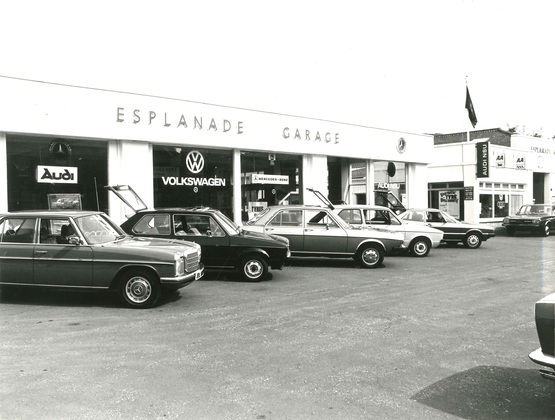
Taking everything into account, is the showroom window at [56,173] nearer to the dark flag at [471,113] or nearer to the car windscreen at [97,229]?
the car windscreen at [97,229]

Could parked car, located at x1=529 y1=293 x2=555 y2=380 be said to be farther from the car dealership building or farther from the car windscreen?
the car dealership building

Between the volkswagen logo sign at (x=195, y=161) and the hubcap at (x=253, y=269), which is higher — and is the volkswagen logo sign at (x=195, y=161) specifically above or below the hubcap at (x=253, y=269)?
above

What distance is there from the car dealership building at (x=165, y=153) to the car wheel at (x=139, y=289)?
685 cm

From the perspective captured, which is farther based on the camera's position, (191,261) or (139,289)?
(191,261)

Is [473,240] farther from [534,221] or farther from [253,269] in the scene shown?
[253,269]

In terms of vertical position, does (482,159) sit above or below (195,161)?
above

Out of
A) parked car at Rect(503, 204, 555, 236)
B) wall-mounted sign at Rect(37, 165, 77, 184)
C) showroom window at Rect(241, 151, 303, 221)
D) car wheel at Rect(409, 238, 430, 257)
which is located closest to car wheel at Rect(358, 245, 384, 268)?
car wheel at Rect(409, 238, 430, 257)

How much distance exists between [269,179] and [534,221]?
14.3 meters

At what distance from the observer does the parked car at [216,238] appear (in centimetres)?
1004

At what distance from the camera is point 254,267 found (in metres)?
10.1

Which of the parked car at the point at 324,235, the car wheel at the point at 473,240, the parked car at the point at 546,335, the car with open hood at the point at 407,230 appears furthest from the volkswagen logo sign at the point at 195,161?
the parked car at the point at 546,335

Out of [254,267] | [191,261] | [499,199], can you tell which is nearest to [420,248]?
[254,267]

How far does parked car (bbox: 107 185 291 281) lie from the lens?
10.0 m

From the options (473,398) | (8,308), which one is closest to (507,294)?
(473,398)
